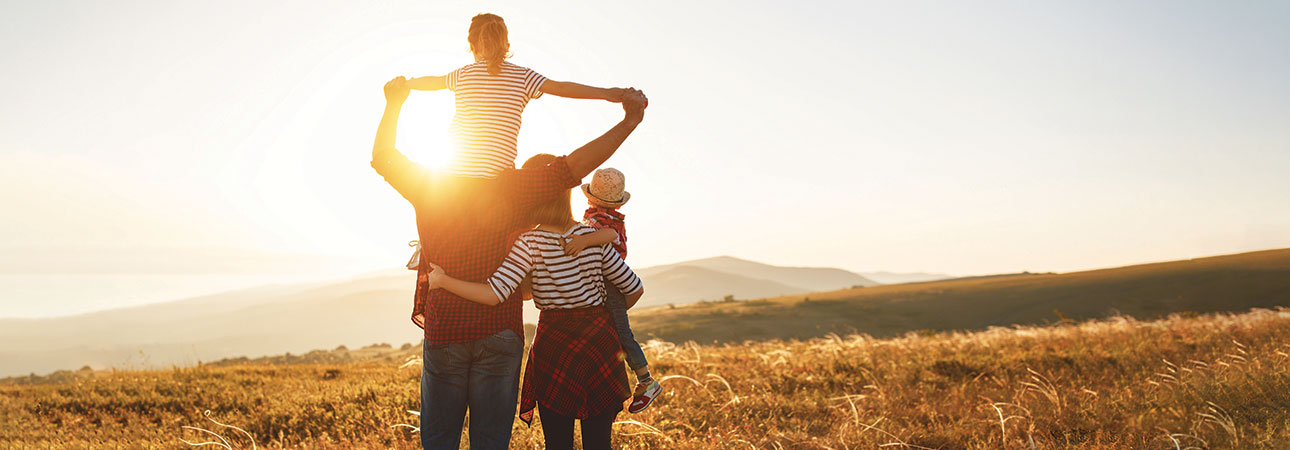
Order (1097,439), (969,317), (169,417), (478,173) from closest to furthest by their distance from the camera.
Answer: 1. (478,173)
2. (1097,439)
3. (169,417)
4. (969,317)

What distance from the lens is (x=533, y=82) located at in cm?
362

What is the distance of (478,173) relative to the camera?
3473 mm

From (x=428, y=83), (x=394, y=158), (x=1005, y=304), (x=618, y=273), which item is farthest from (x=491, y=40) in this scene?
(x=1005, y=304)

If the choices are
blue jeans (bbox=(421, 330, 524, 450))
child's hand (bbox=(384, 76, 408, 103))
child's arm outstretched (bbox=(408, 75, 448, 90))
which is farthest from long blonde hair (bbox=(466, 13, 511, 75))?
blue jeans (bbox=(421, 330, 524, 450))

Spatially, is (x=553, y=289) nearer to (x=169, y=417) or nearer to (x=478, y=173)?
(x=478, y=173)

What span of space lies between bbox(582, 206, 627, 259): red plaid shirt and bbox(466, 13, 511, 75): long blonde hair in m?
1.10

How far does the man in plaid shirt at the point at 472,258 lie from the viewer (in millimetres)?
3449

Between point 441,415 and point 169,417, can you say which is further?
point 169,417

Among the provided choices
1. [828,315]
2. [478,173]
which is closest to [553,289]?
[478,173]

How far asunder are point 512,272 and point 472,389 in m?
0.63

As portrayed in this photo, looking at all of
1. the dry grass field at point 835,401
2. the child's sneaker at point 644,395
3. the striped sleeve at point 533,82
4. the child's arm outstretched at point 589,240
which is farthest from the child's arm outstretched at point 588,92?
the dry grass field at point 835,401

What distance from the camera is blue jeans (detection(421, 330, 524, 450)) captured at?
3473 mm

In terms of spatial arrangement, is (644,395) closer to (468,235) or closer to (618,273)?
(618,273)

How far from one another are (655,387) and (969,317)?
59849 mm
